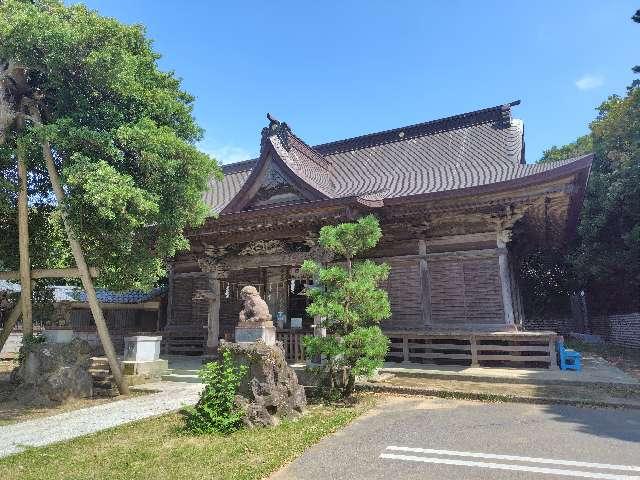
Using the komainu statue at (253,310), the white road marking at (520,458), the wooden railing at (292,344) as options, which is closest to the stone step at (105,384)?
the komainu statue at (253,310)

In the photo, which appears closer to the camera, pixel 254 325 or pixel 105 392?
pixel 254 325

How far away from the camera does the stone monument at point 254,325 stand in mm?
7715

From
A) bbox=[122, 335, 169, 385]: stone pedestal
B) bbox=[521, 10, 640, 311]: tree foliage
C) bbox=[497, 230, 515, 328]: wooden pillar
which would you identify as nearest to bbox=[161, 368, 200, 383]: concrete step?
bbox=[122, 335, 169, 385]: stone pedestal

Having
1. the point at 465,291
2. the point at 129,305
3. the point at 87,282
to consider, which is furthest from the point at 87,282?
the point at 129,305

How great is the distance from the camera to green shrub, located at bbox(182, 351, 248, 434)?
590 cm

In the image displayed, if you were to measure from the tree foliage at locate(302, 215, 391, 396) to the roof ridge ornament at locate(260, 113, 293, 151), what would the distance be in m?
7.43

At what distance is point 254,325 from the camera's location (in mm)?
7832

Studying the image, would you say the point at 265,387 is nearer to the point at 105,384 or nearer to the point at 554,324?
the point at 105,384

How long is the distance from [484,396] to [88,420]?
7.04 metres

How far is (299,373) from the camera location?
392 inches

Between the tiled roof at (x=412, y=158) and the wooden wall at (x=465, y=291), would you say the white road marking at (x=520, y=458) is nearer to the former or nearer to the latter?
the wooden wall at (x=465, y=291)

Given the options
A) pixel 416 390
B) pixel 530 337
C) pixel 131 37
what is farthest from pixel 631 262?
pixel 131 37

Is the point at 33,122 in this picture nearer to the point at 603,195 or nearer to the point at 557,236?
the point at 557,236

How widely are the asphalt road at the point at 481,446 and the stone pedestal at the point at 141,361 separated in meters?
6.53
